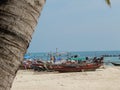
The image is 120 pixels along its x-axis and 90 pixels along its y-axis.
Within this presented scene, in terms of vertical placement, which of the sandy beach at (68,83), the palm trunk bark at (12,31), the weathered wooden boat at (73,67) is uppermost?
the palm trunk bark at (12,31)

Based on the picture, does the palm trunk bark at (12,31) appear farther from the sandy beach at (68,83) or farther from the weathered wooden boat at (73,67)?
the weathered wooden boat at (73,67)

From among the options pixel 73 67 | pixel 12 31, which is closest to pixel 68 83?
pixel 73 67

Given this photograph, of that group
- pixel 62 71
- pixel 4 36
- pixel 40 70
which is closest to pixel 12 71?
pixel 4 36

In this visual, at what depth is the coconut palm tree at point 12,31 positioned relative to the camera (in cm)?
221

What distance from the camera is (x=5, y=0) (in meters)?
2.28

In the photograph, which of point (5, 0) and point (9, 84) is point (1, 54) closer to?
point (9, 84)

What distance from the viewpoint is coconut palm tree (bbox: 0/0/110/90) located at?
2.21 m

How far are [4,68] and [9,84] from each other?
0.38ft

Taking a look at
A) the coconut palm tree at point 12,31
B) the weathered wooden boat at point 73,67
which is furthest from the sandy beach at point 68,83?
the coconut palm tree at point 12,31

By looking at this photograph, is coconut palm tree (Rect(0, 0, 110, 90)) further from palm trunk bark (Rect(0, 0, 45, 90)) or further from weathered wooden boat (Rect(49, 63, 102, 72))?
weathered wooden boat (Rect(49, 63, 102, 72))

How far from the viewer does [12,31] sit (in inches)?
87.8

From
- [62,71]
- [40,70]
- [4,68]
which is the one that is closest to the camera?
[4,68]

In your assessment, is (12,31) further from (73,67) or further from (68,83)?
(73,67)

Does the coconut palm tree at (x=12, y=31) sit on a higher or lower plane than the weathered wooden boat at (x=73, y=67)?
higher
